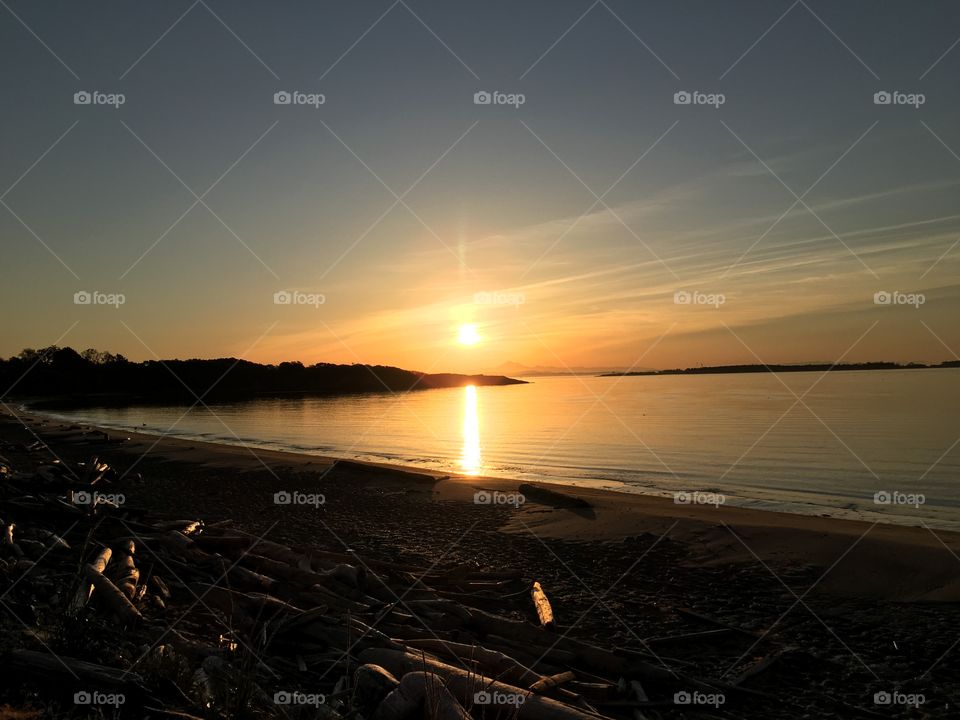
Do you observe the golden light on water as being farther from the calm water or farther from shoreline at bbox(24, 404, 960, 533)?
shoreline at bbox(24, 404, 960, 533)

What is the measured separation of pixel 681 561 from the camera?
12422mm

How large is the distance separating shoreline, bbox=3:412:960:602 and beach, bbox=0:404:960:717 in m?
0.05

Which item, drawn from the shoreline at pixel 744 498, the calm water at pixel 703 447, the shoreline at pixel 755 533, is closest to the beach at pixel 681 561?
the shoreline at pixel 755 533

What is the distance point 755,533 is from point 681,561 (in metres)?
2.96

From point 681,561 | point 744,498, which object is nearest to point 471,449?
point 744,498

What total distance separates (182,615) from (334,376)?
178 metres

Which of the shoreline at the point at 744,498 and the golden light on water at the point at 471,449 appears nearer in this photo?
the shoreline at the point at 744,498

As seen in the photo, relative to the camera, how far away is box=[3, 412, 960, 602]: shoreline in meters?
11.1

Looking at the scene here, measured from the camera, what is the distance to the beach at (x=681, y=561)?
7.73 meters

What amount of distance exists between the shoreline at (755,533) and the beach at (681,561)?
0.18 ft

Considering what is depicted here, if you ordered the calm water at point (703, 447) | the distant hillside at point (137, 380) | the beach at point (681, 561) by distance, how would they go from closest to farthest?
the beach at point (681, 561) → the calm water at point (703, 447) → the distant hillside at point (137, 380)

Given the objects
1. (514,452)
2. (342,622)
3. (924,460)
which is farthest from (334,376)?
(342,622)

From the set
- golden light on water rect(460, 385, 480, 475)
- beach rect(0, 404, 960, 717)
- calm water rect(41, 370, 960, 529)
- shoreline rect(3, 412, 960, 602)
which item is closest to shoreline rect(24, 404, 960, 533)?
calm water rect(41, 370, 960, 529)

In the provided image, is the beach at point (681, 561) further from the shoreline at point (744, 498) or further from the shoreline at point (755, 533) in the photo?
the shoreline at point (744, 498)
